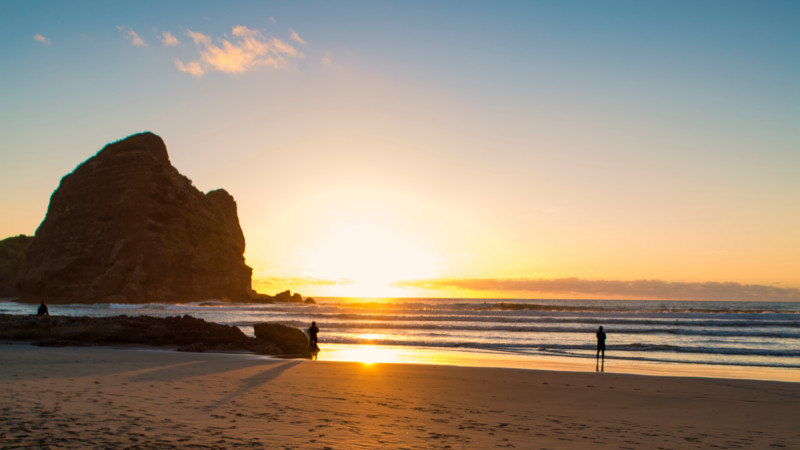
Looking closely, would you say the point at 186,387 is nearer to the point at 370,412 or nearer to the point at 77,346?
the point at 370,412

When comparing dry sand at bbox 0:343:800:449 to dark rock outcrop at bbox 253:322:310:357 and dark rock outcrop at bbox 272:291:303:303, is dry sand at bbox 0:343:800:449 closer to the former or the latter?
dark rock outcrop at bbox 253:322:310:357

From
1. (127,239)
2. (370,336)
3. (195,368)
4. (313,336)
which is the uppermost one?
(127,239)

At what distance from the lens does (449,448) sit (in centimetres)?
698

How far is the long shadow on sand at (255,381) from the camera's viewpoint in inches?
381

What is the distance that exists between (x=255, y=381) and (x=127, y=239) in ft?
315

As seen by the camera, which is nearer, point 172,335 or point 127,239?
point 172,335

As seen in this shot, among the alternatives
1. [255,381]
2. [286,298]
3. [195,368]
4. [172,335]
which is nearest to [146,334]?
[172,335]

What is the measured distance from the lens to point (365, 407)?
32.6 ft

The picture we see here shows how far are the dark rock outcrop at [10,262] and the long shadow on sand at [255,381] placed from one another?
13192cm

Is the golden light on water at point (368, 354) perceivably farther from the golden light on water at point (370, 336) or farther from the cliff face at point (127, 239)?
the cliff face at point (127, 239)

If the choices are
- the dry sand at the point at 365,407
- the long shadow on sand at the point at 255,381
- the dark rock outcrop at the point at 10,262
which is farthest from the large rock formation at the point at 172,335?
the dark rock outcrop at the point at 10,262

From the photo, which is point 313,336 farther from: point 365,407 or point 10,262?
point 10,262

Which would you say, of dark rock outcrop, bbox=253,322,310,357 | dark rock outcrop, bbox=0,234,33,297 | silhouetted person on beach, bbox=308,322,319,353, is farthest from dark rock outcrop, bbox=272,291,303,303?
silhouetted person on beach, bbox=308,322,319,353

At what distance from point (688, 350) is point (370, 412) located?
24952 mm
